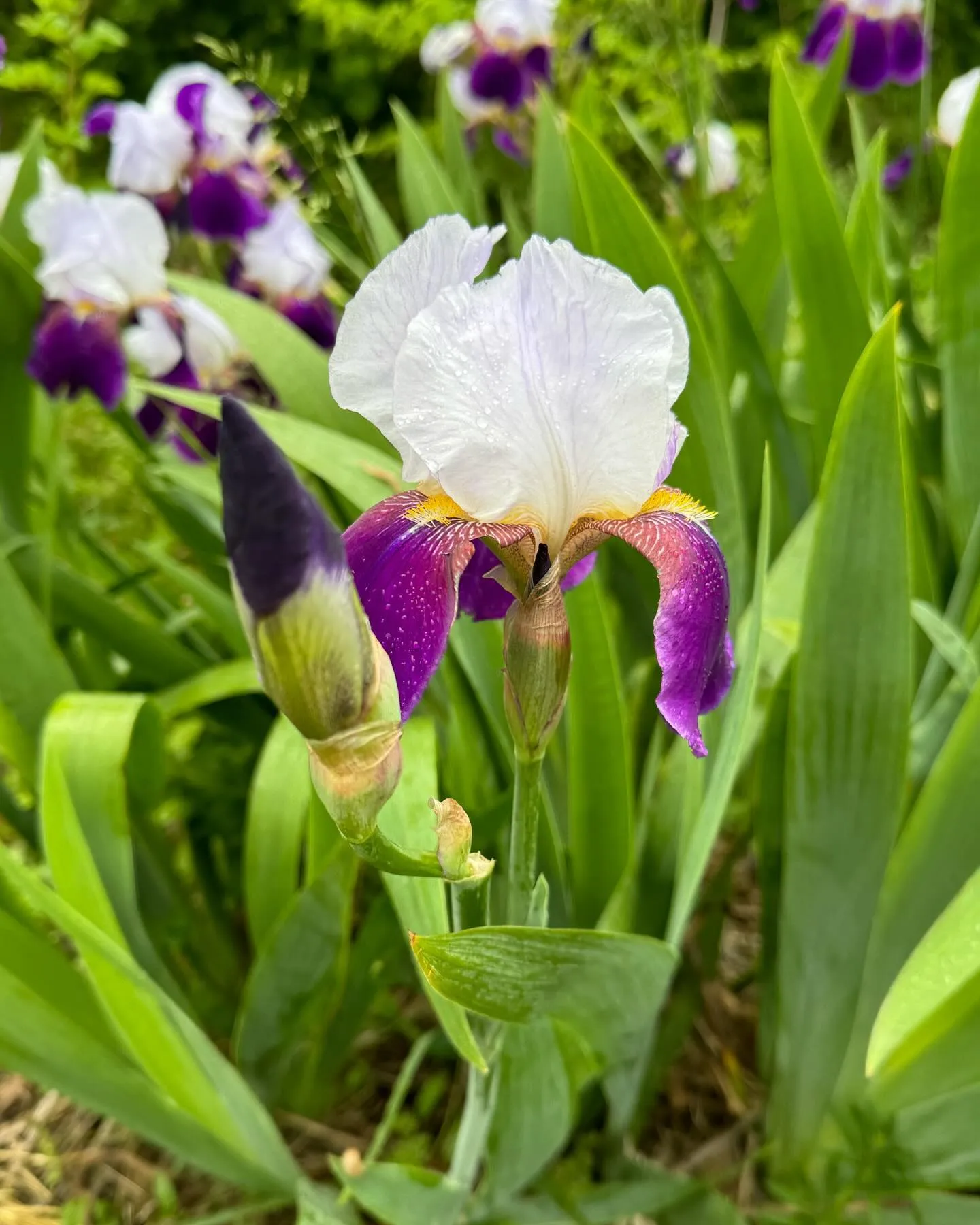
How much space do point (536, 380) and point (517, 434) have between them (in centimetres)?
2

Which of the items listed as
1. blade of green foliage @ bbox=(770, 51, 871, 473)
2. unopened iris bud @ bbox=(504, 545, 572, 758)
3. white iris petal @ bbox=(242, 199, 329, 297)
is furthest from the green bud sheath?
white iris petal @ bbox=(242, 199, 329, 297)

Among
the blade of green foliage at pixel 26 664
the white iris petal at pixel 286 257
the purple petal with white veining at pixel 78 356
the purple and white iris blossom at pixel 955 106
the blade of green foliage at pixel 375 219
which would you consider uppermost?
the purple and white iris blossom at pixel 955 106

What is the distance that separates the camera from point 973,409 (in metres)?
0.87

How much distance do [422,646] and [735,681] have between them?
11.3 inches

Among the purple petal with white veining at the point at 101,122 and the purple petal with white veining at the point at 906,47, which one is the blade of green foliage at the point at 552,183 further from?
the purple petal with white veining at the point at 906,47

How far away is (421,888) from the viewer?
2.05 feet

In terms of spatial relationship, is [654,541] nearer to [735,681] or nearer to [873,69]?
[735,681]

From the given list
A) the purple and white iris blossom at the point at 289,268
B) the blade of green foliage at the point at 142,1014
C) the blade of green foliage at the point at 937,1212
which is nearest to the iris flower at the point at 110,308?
the purple and white iris blossom at the point at 289,268

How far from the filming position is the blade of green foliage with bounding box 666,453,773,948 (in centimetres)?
60

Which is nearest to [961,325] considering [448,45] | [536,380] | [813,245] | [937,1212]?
[813,245]

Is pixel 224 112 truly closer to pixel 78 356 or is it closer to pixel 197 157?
pixel 197 157

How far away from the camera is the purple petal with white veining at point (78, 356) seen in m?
1.03

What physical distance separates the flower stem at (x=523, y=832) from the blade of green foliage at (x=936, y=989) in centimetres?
28

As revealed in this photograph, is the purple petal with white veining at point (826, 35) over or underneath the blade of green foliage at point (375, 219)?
over
